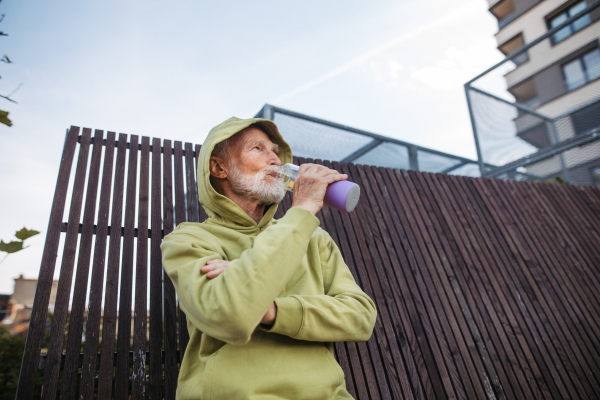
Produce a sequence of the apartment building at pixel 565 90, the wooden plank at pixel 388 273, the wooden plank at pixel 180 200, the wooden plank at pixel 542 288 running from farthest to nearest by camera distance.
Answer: the apartment building at pixel 565 90 → the wooden plank at pixel 542 288 → the wooden plank at pixel 388 273 → the wooden plank at pixel 180 200

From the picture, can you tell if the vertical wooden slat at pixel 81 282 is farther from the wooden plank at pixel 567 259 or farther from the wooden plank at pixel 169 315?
the wooden plank at pixel 567 259

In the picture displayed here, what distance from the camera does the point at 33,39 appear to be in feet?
8.58

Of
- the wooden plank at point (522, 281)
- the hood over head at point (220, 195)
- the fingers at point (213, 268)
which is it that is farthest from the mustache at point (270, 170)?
the wooden plank at point (522, 281)

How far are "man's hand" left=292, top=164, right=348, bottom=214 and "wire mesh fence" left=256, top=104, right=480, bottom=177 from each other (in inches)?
81.1

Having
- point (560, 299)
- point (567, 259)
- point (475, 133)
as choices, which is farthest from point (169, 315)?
point (475, 133)

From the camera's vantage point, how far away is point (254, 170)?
1.66m

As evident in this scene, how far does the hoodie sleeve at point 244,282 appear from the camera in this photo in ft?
3.17

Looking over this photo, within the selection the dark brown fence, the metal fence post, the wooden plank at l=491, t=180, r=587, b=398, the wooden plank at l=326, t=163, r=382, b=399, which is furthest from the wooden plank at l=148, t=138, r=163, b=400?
the metal fence post

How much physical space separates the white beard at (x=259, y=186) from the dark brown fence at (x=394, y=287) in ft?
2.27

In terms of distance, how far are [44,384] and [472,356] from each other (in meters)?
2.45

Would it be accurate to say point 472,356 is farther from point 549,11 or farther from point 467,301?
point 549,11

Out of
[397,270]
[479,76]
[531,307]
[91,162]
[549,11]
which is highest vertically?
[549,11]

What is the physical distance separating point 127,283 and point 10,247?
0.55 metres

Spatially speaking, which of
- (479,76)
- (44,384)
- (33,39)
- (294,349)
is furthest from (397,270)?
(479,76)
